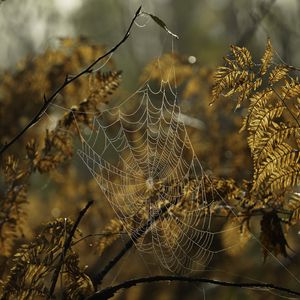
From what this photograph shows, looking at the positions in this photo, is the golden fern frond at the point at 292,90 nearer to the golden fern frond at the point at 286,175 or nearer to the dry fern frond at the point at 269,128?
the dry fern frond at the point at 269,128

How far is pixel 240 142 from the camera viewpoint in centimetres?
591

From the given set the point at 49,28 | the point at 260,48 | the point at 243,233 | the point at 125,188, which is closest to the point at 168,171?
the point at 125,188

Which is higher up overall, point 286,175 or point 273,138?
point 273,138

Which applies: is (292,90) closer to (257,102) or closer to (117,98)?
(257,102)

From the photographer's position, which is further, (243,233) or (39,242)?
(243,233)

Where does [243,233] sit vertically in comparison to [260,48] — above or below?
below

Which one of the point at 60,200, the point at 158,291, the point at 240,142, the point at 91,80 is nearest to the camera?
the point at 91,80

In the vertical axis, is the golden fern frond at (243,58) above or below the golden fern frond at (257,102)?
above

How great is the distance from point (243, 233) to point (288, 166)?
0.52 m

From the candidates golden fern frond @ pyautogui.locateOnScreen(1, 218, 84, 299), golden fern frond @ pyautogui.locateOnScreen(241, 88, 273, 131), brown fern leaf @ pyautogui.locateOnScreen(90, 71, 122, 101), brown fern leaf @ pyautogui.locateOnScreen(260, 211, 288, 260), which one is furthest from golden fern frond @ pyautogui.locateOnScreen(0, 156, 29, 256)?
golden fern frond @ pyautogui.locateOnScreen(241, 88, 273, 131)

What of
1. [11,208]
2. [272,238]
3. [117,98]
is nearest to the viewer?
[272,238]

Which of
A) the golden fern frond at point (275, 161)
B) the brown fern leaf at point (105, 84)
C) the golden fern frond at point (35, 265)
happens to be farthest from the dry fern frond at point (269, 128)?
the brown fern leaf at point (105, 84)

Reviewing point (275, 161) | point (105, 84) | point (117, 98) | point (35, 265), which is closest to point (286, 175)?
point (275, 161)

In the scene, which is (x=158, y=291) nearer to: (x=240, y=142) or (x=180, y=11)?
(x=240, y=142)
